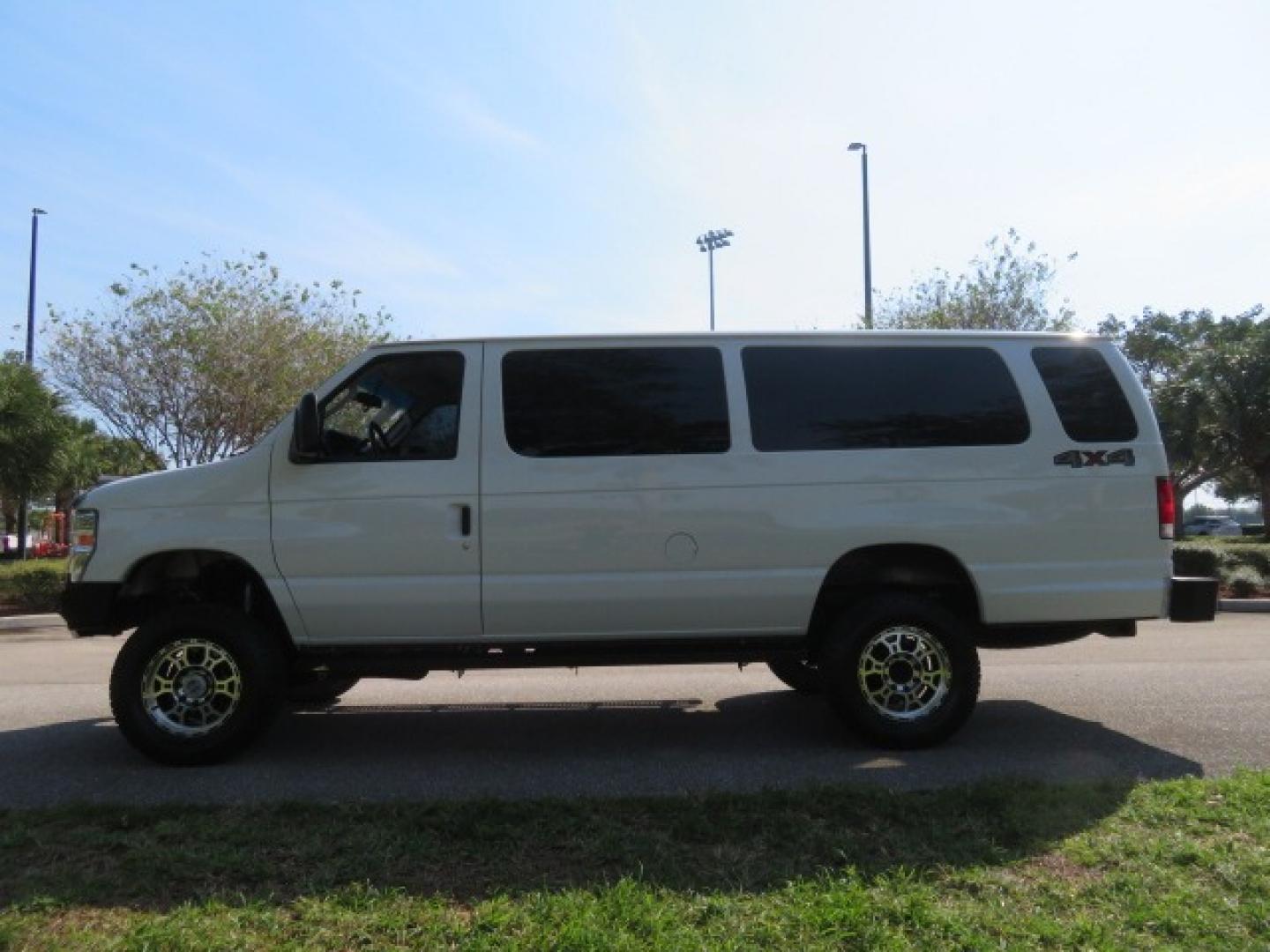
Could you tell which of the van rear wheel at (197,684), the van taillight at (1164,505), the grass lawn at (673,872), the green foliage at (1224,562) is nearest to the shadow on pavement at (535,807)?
the grass lawn at (673,872)

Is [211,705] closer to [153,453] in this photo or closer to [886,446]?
[886,446]

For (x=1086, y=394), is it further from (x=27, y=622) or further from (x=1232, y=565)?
(x=27, y=622)

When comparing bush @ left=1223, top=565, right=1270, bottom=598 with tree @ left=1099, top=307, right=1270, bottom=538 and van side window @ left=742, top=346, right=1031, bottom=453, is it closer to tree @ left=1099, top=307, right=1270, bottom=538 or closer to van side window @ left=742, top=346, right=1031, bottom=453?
tree @ left=1099, top=307, right=1270, bottom=538

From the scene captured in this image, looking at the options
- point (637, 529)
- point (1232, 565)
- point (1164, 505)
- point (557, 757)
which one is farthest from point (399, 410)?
point (1232, 565)

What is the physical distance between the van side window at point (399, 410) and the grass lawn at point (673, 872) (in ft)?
6.63

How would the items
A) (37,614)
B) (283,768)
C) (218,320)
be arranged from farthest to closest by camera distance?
(218,320), (37,614), (283,768)

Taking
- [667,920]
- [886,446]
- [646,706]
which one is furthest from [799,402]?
[667,920]

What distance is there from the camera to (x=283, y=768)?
557 centimetres

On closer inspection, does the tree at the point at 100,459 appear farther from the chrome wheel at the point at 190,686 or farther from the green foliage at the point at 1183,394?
the green foliage at the point at 1183,394

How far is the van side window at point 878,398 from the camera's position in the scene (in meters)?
5.83

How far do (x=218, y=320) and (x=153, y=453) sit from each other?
3642 mm

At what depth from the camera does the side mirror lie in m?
5.56

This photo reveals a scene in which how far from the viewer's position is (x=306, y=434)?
5.59 m

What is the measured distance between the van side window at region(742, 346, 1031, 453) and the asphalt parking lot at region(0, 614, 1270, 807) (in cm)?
177
